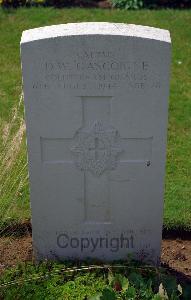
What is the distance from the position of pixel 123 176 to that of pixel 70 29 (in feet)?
3.46

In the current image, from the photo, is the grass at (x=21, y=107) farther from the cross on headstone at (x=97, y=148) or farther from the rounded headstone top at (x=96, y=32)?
the rounded headstone top at (x=96, y=32)

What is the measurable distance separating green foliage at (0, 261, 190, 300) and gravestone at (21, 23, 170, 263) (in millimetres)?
203

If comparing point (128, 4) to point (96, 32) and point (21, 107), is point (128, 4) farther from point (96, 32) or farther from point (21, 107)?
point (96, 32)

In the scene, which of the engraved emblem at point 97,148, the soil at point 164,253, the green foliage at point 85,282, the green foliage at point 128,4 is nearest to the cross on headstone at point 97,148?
the engraved emblem at point 97,148

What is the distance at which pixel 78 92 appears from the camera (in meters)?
3.90

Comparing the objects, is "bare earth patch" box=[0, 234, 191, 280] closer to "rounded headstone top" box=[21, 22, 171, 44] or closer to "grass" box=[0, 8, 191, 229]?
Result: "grass" box=[0, 8, 191, 229]

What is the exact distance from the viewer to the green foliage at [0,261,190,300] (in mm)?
3928

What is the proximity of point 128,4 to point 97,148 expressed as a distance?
6.28 meters

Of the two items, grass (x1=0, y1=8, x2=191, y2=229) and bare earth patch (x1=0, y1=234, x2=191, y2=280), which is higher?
grass (x1=0, y1=8, x2=191, y2=229)

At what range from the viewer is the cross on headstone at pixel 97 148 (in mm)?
4007

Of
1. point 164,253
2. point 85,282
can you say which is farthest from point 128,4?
point 85,282

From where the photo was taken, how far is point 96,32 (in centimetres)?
375

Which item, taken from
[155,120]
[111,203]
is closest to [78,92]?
[155,120]
